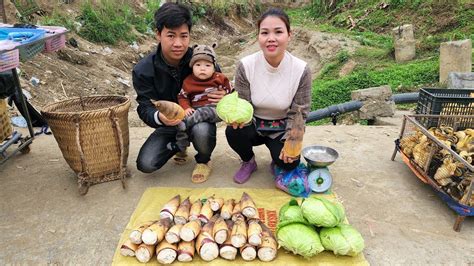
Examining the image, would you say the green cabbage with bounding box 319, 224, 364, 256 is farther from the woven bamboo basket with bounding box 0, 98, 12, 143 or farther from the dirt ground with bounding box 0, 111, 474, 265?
the woven bamboo basket with bounding box 0, 98, 12, 143

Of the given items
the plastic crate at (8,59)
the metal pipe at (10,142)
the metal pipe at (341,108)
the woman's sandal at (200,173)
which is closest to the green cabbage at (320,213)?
the woman's sandal at (200,173)

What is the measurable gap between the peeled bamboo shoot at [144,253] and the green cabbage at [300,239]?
2.73 ft

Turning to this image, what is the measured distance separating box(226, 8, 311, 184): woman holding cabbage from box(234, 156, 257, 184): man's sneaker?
0.27 metres

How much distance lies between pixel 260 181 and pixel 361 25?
12.2 meters

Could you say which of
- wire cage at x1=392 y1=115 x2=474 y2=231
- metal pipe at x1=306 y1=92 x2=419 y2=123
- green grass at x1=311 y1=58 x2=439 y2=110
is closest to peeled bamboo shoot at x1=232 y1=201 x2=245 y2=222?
wire cage at x1=392 y1=115 x2=474 y2=231

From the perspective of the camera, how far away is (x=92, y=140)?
3.13 metres

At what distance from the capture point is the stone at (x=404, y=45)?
9508 millimetres

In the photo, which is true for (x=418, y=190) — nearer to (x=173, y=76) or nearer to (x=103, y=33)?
(x=173, y=76)

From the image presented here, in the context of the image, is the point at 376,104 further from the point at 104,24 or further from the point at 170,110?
the point at 104,24

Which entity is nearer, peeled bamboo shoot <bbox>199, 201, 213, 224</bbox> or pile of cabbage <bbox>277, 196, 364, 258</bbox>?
pile of cabbage <bbox>277, 196, 364, 258</bbox>

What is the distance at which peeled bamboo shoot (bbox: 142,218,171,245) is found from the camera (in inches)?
92.5

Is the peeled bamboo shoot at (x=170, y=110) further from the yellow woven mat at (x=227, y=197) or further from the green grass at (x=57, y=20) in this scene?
the green grass at (x=57, y=20)

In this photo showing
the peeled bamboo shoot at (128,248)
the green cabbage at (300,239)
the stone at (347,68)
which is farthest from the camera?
the stone at (347,68)

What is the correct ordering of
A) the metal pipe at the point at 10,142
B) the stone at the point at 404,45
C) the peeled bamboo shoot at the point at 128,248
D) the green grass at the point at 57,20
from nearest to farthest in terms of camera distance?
the peeled bamboo shoot at the point at 128,248 < the metal pipe at the point at 10,142 < the green grass at the point at 57,20 < the stone at the point at 404,45
